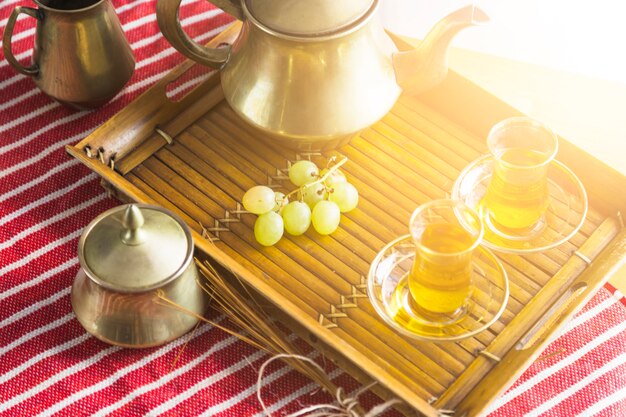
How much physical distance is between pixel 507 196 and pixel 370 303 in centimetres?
17

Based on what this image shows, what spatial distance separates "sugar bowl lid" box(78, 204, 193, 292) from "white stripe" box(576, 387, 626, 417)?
41 centimetres

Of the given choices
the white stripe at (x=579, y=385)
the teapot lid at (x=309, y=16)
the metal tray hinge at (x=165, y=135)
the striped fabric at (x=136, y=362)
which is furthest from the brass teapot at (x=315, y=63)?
the white stripe at (x=579, y=385)

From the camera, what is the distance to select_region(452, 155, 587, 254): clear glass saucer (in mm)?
1018

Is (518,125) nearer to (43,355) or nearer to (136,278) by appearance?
(136,278)

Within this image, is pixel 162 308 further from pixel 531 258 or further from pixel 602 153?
pixel 602 153

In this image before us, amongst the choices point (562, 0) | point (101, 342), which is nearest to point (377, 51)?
point (101, 342)

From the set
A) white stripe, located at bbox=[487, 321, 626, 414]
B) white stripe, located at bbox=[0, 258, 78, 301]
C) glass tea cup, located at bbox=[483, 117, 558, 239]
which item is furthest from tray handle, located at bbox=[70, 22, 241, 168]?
white stripe, located at bbox=[487, 321, 626, 414]

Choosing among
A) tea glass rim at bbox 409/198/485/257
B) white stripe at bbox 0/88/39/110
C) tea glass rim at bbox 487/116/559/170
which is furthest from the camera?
white stripe at bbox 0/88/39/110

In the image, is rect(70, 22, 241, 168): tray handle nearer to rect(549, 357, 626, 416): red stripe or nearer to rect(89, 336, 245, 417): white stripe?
rect(89, 336, 245, 417): white stripe

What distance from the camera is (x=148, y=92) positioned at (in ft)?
3.58

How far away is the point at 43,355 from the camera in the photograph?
981 millimetres

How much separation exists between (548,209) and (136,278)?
1.43ft

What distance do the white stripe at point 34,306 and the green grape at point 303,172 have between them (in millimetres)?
262

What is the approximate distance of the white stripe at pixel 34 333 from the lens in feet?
3.23
